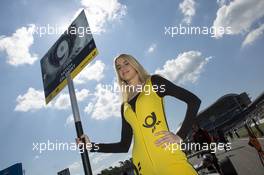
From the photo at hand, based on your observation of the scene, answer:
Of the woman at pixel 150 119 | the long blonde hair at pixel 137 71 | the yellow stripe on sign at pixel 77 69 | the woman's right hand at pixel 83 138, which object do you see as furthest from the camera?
the yellow stripe on sign at pixel 77 69

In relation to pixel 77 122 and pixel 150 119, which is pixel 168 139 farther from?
pixel 77 122

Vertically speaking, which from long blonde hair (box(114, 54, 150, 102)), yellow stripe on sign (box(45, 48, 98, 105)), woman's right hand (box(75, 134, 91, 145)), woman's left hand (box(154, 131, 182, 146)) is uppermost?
yellow stripe on sign (box(45, 48, 98, 105))

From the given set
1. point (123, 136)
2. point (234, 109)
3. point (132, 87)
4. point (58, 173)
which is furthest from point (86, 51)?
point (234, 109)

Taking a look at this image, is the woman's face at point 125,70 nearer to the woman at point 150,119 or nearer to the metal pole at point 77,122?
the woman at point 150,119

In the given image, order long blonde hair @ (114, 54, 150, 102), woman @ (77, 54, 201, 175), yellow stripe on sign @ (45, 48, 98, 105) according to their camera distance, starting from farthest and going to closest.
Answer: yellow stripe on sign @ (45, 48, 98, 105)
long blonde hair @ (114, 54, 150, 102)
woman @ (77, 54, 201, 175)

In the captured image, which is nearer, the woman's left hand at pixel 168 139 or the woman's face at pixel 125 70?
the woman's left hand at pixel 168 139

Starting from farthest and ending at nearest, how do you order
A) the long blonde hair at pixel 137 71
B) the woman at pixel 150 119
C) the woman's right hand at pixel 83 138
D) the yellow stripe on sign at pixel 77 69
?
the yellow stripe on sign at pixel 77 69 → the woman's right hand at pixel 83 138 → the long blonde hair at pixel 137 71 → the woman at pixel 150 119

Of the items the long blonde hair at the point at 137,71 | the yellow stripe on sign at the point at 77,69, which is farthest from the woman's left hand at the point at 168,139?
the yellow stripe on sign at the point at 77,69

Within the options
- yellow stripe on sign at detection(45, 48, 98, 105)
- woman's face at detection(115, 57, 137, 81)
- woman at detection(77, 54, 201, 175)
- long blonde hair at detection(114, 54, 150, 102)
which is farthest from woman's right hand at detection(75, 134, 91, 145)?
yellow stripe on sign at detection(45, 48, 98, 105)

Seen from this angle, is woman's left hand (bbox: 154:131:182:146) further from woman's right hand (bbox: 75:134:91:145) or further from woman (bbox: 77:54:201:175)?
woman's right hand (bbox: 75:134:91:145)

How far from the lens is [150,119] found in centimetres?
305

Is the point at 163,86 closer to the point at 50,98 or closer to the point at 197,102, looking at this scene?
the point at 197,102

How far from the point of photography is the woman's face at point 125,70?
352 cm

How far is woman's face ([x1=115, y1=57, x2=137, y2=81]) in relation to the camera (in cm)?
352
